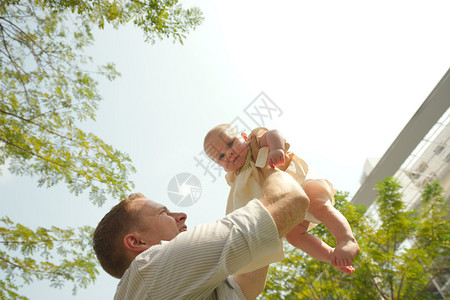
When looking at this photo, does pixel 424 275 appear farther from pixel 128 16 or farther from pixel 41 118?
pixel 41 118

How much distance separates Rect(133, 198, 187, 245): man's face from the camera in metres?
1.59

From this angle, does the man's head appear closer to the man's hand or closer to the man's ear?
the man's ear

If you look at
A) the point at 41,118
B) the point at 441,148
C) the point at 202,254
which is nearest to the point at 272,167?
the point at 202,254

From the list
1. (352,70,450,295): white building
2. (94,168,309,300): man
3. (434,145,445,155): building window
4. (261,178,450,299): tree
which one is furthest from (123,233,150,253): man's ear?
(434,145,445,155): building window

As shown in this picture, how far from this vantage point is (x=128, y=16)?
4.25 m

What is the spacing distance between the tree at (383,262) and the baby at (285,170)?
5032mm

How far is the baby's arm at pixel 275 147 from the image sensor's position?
1.58m

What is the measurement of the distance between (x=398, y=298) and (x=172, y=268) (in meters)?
6.50

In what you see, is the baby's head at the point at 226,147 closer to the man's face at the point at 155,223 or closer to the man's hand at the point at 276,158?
the man's hand at the point at 276,158

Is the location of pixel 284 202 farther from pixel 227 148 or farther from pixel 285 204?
pixel 227 148

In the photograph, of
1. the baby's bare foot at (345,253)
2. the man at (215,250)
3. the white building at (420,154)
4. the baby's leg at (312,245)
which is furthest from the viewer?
the white building at (420,154)

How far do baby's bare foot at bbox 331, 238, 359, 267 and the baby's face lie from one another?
708mm

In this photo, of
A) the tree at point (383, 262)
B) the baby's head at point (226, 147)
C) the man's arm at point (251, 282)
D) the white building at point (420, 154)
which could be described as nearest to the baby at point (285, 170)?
the baby's head at point (226, 147)

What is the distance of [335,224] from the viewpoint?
1.66m
